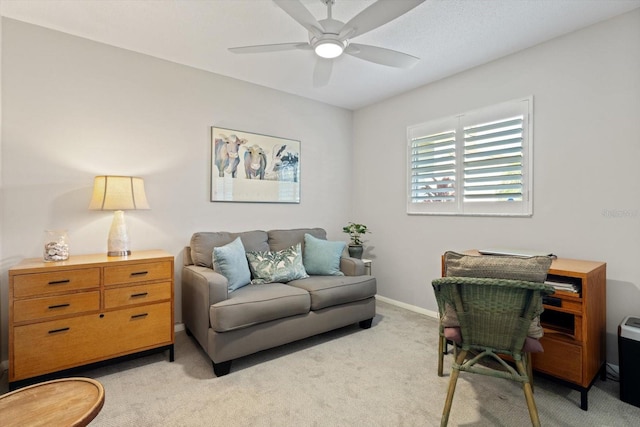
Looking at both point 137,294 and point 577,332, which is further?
point 137,294

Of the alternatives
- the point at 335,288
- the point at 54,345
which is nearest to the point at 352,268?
the point at 335,288

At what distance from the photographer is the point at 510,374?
1.60 meters

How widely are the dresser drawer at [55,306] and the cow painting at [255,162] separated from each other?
6.00ft

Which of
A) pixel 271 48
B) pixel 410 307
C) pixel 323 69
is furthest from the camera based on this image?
pixel 410 307

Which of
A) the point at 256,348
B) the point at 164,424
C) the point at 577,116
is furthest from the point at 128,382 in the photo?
the point at 577,116

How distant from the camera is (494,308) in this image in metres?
1.58

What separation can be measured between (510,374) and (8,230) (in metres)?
3.44

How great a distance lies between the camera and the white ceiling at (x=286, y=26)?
2.15 metres

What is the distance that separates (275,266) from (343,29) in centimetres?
203

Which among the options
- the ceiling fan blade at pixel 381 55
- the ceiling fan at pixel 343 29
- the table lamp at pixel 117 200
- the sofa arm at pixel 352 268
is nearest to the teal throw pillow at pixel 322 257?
the sofa arm at pixel 352 268

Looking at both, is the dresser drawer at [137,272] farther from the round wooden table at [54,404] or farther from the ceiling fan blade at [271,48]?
the ceiling fan blade at [271,48]

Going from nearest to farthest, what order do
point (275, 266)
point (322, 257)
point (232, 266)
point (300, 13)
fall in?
point (300, 13) → point (232, 266) → point (275, 266) → point (322, 257)

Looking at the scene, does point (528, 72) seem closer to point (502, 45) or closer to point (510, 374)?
point (502, 45)

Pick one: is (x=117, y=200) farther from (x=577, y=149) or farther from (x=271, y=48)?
(x=577, y=149)
